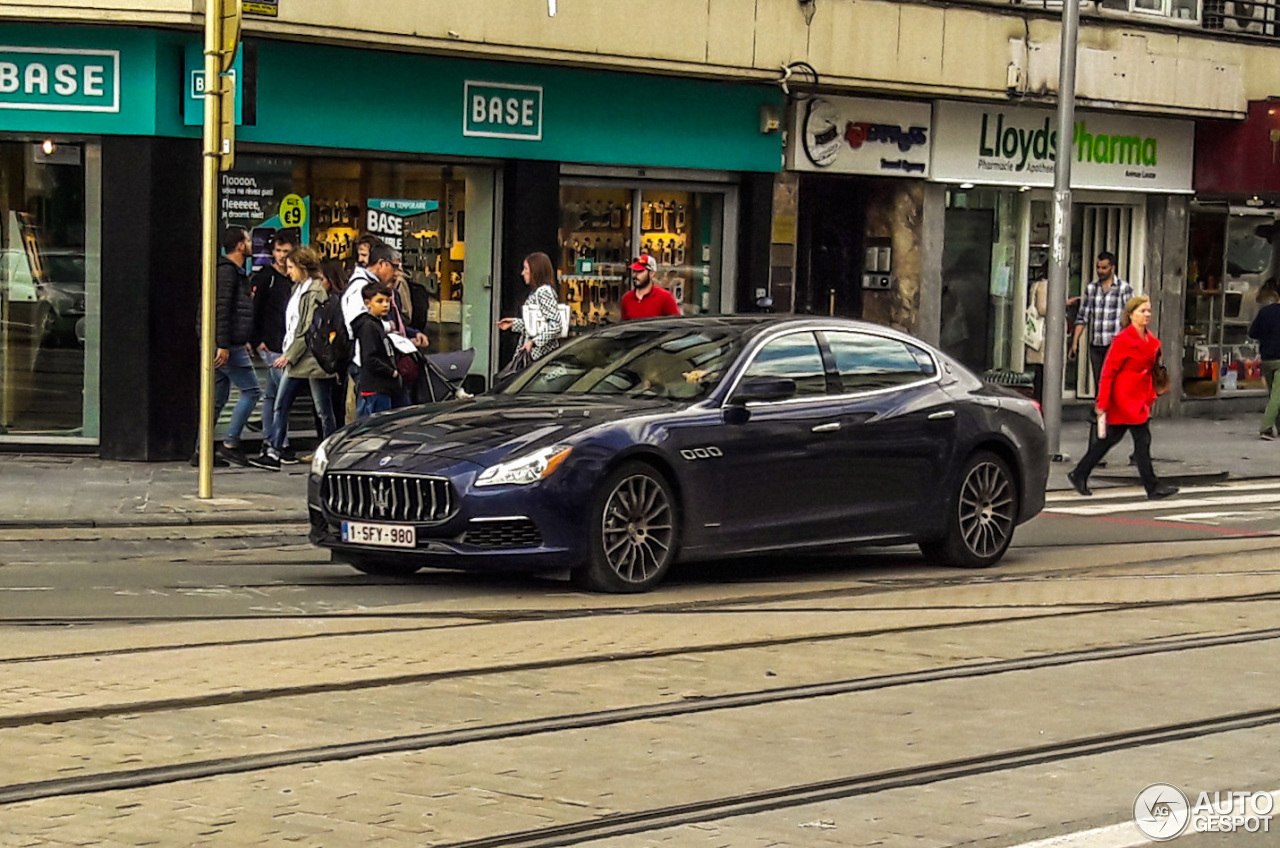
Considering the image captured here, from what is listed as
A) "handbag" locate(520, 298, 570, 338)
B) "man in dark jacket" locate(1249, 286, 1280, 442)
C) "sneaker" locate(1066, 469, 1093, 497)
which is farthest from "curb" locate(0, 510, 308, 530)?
"man in dark jacket" locate(1249, 286, 1280, 442)

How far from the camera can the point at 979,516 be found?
13117mm

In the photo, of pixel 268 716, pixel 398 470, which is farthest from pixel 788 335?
pixel 268 716

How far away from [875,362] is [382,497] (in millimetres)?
3204

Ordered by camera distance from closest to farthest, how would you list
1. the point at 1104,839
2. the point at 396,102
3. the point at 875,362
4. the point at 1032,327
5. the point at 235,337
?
the point at 1104,839 → the point at 875,362 → the point at 235,337 → the point at 396,102 → the point at 1032,327

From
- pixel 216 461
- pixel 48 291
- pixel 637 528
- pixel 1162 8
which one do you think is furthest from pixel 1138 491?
pixel 48 291

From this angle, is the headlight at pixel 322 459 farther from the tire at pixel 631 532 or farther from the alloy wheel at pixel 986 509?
the alloy wheel at pixel 986 509

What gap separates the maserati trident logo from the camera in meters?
11.0

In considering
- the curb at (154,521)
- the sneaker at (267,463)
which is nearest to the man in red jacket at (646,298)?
the sneaker at (267,463)

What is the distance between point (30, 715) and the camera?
7449mm

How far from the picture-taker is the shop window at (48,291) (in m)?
18.5

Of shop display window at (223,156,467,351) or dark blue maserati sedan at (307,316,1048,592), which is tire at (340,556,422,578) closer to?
dark blue maserati sedan at (307,316,1048,592)

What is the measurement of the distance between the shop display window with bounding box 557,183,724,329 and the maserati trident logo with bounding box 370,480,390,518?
1096 cm

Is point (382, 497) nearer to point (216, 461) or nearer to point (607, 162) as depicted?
point (216, 461)

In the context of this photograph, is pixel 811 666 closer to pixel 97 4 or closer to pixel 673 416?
pixel 673 416
